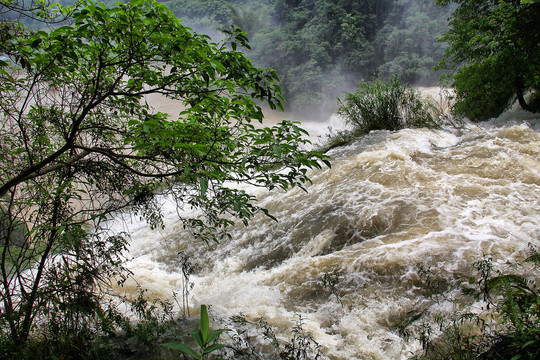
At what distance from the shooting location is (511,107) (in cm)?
768

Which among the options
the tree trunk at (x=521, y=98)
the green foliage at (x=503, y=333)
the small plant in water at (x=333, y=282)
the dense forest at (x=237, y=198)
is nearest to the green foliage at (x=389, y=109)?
the dense forest at (x=237, y=198)

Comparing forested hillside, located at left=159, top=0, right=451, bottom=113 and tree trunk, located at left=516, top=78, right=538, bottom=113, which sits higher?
forested hillside, located at left=159, top=0, right=451, bottom=113

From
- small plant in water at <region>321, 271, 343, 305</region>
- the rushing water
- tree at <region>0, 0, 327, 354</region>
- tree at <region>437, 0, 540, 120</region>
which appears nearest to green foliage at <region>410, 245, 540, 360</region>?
the rushing water

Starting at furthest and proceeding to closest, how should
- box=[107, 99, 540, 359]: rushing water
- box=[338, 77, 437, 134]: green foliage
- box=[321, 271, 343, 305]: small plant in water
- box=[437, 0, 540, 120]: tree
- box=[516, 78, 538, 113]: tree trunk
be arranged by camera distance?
box=[338, 77, 437, 134]: green foliage
box=[516, 78, 538, 113]: tree trunk
box=[437, 0, 540, 120]: tree
box=[321, 271, 343, 305]: small plant in water
box=[107, 99, 540, 359]: rushing water

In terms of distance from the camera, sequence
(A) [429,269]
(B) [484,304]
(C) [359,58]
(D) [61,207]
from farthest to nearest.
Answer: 1. (C) [359,58]
2. (A) [429,269]
3. (B) [484,304]
4. (D) [61,207]

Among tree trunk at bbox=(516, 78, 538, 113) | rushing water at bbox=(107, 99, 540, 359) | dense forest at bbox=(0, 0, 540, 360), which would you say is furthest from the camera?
tree trunk at bbox=(516, 78, 538, 113)

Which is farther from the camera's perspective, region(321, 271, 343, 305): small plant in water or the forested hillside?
the forested hillside

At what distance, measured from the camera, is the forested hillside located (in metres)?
17.7

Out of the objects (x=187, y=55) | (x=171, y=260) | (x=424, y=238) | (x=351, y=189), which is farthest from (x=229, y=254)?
(x=187, y=55)

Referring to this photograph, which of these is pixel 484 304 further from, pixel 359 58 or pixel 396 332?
pixel 359 58

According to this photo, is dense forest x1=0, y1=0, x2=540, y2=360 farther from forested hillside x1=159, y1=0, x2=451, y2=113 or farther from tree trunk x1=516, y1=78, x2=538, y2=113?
forested hillside x1=159, y1=0, x2=451, y2=113

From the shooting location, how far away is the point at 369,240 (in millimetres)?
3639

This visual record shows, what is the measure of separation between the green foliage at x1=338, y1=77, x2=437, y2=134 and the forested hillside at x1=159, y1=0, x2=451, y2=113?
9.79 metres

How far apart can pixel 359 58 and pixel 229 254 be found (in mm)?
17611
